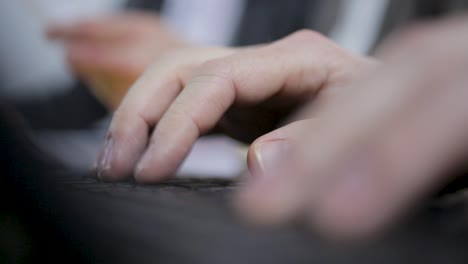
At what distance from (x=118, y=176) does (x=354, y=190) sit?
12.1 inches

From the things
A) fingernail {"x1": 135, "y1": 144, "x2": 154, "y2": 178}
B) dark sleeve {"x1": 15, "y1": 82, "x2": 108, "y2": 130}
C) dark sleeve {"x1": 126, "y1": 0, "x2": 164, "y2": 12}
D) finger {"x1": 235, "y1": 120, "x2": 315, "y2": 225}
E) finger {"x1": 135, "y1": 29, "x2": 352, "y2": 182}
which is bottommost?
dark sleeve {"x1": 15, "y1": 82, "x2": 108, "y2": 130}

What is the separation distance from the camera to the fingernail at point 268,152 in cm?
37

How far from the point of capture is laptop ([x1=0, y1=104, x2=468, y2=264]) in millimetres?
206

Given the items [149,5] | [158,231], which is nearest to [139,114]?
[158,231]

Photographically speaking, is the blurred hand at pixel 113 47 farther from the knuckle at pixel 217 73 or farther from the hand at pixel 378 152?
the hand at pixel 378 152

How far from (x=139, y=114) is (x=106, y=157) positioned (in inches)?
1.9

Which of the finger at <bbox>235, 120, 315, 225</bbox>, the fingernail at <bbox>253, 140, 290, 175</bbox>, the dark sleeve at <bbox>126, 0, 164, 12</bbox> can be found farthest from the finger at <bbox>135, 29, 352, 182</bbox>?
the dark sleeve at <bbox>126, 0, 164, 12</bbox>

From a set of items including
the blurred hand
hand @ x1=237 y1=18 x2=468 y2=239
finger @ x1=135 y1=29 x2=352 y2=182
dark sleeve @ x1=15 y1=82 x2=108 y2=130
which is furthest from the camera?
dark sleeve @ x1=15 y1=82 x2=108 y2=130

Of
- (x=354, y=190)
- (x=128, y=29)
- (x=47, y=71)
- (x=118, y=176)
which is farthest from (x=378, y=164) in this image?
(x=47, y=71)

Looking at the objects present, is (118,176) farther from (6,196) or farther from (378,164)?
(378,164)

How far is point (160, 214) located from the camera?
0.25 metres

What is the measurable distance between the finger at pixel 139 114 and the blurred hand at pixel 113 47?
0.54m

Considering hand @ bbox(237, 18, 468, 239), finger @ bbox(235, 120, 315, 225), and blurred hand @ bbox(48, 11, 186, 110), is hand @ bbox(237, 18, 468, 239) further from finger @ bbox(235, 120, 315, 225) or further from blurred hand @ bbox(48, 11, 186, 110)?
blurred hand @ bbox(48, 11, 186, 110)

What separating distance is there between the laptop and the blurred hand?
809 millimetres
